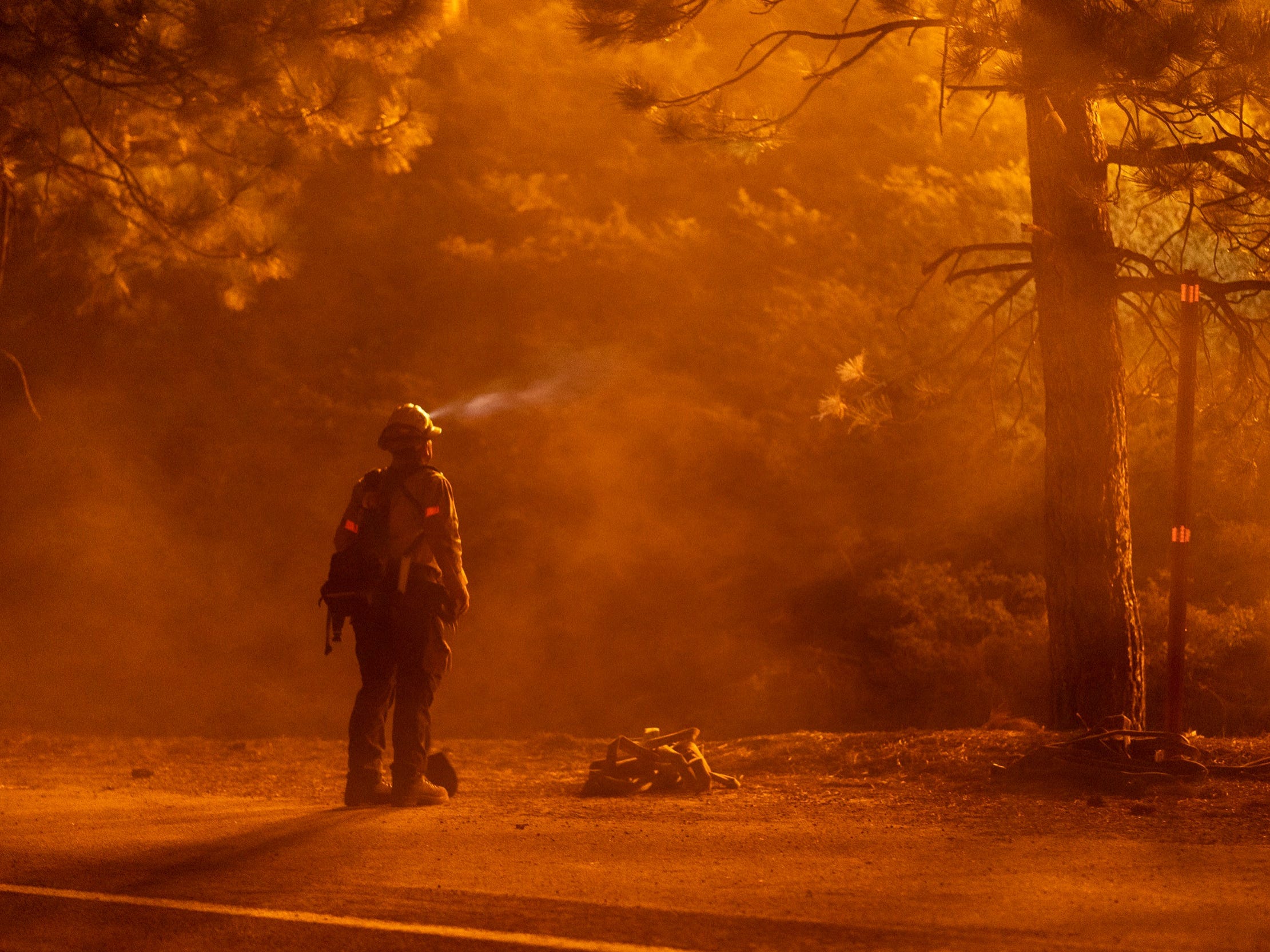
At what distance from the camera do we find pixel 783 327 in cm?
1820

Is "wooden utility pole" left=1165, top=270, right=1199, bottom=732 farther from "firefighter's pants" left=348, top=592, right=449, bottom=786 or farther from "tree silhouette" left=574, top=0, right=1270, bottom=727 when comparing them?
"firefighter's pants" left=348, top=592, right=449, bottom=786

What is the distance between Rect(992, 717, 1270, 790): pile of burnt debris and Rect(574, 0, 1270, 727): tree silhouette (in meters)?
1.40

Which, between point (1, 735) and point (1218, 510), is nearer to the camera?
point (1, 735)

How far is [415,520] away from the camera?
7.10 meters

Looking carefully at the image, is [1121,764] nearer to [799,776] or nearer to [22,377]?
[799,776]

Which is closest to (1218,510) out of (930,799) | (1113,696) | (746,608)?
(746,608)

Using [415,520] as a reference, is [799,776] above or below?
below

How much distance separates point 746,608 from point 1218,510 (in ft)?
16.8

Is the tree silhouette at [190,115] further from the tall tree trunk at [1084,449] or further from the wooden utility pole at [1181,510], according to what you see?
the wooden utility pole at [1181,510]

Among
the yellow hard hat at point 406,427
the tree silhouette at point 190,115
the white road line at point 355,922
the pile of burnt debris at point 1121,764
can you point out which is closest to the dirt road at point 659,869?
the white road line at point 355,922

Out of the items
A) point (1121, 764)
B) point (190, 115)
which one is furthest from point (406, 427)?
point (190, 115)

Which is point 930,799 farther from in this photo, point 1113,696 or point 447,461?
point 447,461

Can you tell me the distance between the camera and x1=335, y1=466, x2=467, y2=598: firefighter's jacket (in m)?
6.96

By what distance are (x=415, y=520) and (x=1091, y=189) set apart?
4756mm
